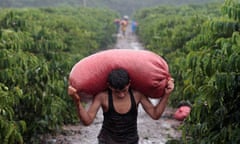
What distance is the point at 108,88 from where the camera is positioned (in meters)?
3.82

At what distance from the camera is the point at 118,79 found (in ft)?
11.9

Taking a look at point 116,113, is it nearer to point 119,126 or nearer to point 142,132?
point 119,126

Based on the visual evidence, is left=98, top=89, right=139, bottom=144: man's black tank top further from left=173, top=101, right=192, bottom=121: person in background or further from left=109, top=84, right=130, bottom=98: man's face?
left=173, top=101, right=192, bottom=121: person in background

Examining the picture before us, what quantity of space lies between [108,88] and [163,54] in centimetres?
876

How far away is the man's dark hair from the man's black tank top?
0.17m

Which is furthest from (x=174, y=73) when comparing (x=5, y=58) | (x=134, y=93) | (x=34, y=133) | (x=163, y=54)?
(x=134, y=93)

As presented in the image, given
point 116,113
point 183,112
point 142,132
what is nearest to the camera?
point 116,113

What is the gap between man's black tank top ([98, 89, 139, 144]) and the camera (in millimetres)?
3771

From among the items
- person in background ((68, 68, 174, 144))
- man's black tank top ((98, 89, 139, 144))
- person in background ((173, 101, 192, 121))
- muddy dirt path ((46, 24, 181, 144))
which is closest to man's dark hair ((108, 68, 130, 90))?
person in background ((68, 68, 174, 144))

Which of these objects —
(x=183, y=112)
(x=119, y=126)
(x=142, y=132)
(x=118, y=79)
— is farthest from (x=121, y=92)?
(x=183, y=112)

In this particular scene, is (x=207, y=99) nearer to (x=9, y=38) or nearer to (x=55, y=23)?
(x=9, y=38)

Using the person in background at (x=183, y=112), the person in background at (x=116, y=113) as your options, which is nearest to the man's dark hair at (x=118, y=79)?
the person in background at (x=116, y=113)

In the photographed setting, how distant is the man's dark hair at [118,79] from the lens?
363 cm

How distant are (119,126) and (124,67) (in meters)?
0.46
